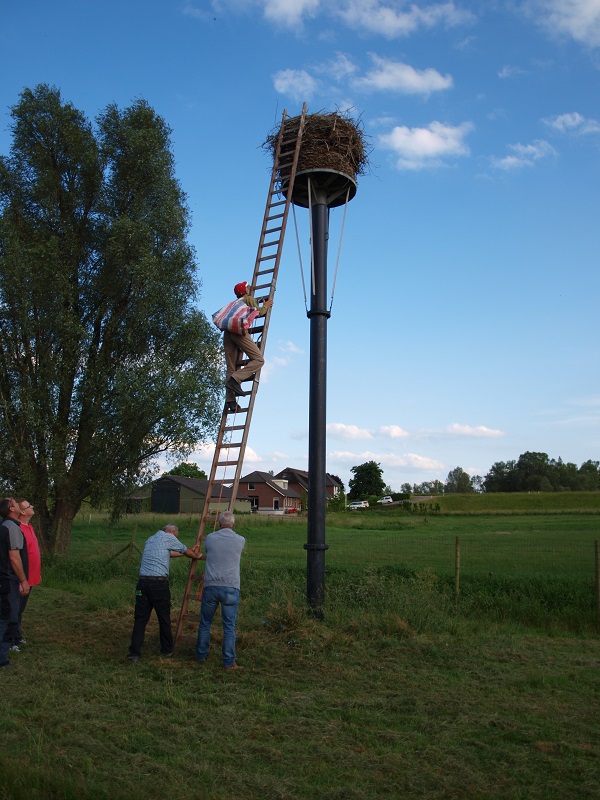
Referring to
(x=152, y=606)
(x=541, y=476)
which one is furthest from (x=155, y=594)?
(x=541, y=476)

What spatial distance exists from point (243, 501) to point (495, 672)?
72.0m

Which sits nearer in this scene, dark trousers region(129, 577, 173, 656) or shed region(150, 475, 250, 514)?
dark trousers region(129, 577, 173, 656)

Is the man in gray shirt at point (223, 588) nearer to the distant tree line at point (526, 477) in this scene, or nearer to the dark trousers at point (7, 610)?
the dark trousers at point (7, 610)

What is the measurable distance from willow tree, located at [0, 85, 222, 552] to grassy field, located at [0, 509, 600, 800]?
22.4 feet

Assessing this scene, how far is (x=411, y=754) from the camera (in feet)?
16.1

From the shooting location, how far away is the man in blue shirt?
7677 millimetres

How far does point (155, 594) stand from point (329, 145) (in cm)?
692

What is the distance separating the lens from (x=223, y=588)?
740 cm

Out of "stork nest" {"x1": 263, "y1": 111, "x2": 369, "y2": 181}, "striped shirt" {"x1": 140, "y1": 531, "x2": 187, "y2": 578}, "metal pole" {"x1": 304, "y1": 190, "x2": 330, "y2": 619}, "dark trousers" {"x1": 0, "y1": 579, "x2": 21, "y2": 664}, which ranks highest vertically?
"stork nest" {"x1": 263, "y1": 111, "x2": 369, "y2": 181}

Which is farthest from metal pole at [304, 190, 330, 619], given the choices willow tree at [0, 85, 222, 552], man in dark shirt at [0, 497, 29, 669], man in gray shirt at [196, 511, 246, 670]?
willow tree at [0, 85, 222, 552]

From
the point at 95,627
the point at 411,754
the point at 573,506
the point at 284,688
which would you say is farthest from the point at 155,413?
the point at 573,506

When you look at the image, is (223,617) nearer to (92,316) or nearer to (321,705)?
(321,705)

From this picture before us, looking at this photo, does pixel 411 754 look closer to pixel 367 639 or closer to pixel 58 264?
pixel 367 639

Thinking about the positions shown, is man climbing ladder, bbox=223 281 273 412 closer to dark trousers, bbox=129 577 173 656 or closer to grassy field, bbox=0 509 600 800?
dark trousers, bbox=129 577 173 656
